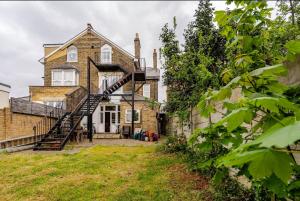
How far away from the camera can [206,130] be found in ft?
7.50

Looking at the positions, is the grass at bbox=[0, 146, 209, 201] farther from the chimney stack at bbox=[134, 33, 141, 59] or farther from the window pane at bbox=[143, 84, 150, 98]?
the chimney stack at bbox=[134, 33, 141, 59]

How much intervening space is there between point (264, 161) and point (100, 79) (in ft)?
101

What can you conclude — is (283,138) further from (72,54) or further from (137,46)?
(72,54)

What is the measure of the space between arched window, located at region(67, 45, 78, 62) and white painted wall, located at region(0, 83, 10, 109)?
15751mm

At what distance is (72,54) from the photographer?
3186 cm

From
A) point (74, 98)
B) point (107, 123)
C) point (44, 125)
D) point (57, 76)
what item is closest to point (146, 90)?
point (107, 123)

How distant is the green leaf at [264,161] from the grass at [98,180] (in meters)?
4.69

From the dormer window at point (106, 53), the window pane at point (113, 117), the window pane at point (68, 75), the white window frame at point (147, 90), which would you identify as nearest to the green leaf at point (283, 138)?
the window pane at point (113, 117)

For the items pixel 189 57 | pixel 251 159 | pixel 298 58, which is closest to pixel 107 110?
pixel 189 57

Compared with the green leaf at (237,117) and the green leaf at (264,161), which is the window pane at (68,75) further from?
the green leaf at (264,161)

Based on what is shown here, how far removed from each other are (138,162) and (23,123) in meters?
10.4

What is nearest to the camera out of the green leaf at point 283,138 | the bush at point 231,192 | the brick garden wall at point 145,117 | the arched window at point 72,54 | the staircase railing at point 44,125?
the green leaf at point 283,138

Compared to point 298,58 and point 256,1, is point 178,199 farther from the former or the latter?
point 256,1

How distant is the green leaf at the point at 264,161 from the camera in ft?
3.30
